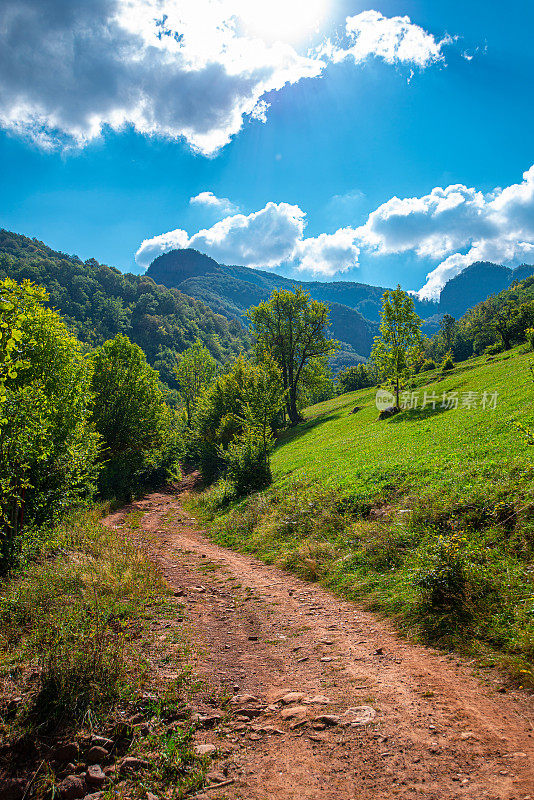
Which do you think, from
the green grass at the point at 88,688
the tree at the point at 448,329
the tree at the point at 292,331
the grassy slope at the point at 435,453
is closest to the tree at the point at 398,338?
the grassy slope at the point at 435,453

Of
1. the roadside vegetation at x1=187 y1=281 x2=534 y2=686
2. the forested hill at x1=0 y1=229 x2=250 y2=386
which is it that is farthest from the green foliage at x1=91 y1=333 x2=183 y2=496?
the forested hill at x1=0 y1=229 x2=250 y2=386

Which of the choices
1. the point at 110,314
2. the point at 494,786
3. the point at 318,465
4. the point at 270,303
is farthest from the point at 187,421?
the point at 110,314

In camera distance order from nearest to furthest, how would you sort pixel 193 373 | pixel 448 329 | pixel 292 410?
pixel 292 410
pixel 193 373
pixel 448 329

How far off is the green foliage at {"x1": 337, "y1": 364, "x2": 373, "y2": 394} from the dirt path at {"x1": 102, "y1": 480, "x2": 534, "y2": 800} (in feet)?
322

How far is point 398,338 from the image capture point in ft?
106

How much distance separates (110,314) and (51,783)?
179056mm

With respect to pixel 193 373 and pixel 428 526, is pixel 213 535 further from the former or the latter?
pixel 193 373

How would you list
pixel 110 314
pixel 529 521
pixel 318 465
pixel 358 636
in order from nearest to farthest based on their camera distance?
pixel 358 636 < pixel 529 521 < pixel 318 465 < pixel 110 314

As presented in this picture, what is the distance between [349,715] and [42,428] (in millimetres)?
11519

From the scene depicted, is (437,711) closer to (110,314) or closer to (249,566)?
(249,566)

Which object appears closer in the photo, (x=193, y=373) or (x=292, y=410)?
(x=292, y=410)

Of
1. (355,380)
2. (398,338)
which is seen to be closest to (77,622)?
(398,338)

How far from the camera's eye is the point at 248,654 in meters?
6.52

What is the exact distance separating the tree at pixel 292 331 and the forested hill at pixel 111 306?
9208 centimetres
